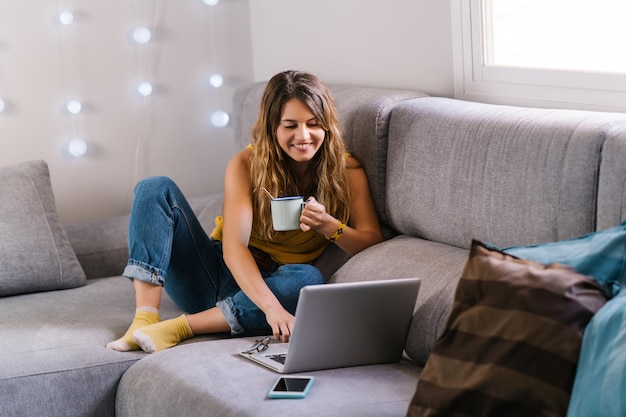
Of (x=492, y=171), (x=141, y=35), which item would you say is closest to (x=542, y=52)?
(x=492, y=171)

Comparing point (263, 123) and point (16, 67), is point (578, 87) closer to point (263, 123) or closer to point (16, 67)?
point (263, 123)

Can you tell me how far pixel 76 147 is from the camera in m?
3.49

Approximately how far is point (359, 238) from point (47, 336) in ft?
2.82

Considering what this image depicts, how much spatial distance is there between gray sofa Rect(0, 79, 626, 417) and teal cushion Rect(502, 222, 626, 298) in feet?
0.56

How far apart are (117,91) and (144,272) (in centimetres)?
117

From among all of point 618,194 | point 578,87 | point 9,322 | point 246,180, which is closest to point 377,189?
point 246,180

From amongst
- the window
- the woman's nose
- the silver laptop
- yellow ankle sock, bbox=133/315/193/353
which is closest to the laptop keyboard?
the silver laptop

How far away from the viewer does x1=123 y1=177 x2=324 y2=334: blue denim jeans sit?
8.34ft

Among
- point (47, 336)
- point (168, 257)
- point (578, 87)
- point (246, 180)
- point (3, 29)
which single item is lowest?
point (47, 336)

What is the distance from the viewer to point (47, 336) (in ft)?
8.33

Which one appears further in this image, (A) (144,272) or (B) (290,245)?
(B) (290,245)

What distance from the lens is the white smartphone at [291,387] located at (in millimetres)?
1972

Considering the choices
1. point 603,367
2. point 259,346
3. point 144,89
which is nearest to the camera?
point 603,367

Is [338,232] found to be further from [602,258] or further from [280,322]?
[602,258]
